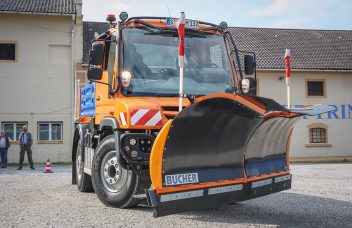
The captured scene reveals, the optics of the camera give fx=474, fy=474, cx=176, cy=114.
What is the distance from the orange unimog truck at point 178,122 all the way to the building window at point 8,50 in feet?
60.4

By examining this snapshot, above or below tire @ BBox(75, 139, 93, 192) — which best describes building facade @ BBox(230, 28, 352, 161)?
above

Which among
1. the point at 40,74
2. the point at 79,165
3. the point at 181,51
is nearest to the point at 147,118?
the point at 181,51

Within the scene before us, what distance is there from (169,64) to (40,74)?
63.8 ft

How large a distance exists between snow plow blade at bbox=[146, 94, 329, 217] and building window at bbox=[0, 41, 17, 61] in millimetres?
21361

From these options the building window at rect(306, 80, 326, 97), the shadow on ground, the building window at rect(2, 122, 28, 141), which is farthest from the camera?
the building window at rect(306, 80, 326, 97)

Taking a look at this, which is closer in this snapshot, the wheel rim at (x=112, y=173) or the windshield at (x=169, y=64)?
the wheel rim at (x=112, y=173)

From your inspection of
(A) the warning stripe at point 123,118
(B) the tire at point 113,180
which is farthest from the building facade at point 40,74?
(A) the warning stripe at point 123,118

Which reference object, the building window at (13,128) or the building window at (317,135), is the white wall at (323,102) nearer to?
the building window at (317,135)

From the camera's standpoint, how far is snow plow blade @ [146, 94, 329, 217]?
5211mm

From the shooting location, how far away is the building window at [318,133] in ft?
96.0

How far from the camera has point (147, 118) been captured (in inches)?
251

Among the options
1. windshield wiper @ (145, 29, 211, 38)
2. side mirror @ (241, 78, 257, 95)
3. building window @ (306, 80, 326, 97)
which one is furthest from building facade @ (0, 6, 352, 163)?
side mirror @ (241, 78, 257, 95)

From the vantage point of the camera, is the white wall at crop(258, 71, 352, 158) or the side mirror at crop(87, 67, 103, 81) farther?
the white wall at crop(258, 71, 352, 158)

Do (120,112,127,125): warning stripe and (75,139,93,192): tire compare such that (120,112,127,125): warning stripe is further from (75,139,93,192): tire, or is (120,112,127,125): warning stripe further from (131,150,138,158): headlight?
(75,139,93,192): tire
